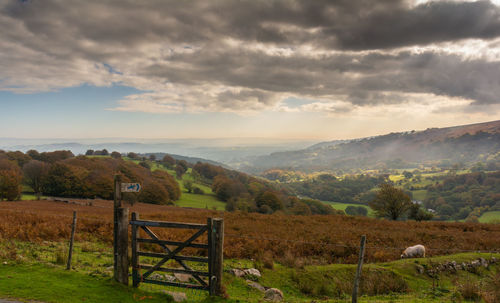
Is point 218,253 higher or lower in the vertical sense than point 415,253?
higher

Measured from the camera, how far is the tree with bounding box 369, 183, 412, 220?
33.3 m

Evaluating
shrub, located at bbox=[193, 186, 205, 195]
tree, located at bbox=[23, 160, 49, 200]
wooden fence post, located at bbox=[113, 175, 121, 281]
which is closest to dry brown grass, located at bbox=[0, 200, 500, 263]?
wooden fence post, located at bbox=[113, 175, 121, 281]

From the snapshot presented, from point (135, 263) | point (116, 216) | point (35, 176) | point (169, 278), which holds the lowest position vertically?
point (35, 176)

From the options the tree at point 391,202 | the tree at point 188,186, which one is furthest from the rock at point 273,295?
the tree at point 188,186

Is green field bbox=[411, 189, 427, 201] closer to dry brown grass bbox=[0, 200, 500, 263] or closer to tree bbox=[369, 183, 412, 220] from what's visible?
tree bbox=[369, 183, 412, 220]

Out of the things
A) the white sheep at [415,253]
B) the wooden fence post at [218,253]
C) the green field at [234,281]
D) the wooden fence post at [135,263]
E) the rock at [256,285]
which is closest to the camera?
the green field at [234,281]

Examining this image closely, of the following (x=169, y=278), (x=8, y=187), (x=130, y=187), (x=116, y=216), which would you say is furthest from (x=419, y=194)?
(x=116, y=216)

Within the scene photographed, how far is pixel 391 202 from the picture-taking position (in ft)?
109

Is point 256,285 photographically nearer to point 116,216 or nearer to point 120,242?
point 120,242

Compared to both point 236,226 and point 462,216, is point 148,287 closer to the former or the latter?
point 236,226

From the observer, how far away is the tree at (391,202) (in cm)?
3331

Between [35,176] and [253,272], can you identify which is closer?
[253,272]

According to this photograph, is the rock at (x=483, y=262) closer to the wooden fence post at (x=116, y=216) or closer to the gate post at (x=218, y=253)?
the gate post at (x=218, y=253)

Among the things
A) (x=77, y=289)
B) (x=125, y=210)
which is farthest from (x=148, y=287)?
(x=125, y=210)
